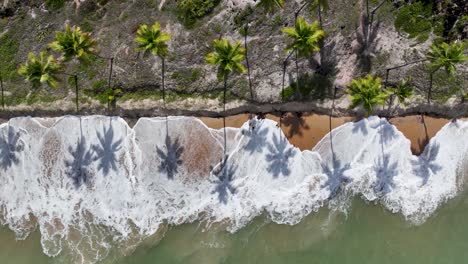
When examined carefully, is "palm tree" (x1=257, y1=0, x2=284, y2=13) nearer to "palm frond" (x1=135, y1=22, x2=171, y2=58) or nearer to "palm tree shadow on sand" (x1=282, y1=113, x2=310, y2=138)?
"palm frond" (x1=135, y1=22, x2=171, y2=58)

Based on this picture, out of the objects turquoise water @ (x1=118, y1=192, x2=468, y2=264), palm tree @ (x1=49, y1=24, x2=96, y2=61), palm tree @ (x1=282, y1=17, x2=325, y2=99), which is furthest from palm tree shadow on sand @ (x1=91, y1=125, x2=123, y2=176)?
palm tree @ (x1=282, y1=17, x2=325, y2=99)

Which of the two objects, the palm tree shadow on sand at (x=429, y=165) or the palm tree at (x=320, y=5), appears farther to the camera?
the palm tree shadow on sand at (x=429, y=165)

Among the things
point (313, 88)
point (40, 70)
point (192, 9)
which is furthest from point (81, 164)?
point (313, 88)

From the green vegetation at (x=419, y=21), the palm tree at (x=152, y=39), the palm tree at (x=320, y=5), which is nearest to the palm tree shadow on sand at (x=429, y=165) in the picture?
the green vegetation at (x=419, y=21)

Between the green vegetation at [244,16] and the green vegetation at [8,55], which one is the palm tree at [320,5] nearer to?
the green vegetation at [244,16]

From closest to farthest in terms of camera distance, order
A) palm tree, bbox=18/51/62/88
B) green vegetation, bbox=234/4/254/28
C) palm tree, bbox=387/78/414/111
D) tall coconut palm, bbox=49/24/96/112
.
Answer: tall coconut palm, bbox=49/24/96/112 → palm tree, bbox=18/51/62/88 → palm tree, bbox=387/78/414/111 → green vegetation, bbox=234/4/254/28
